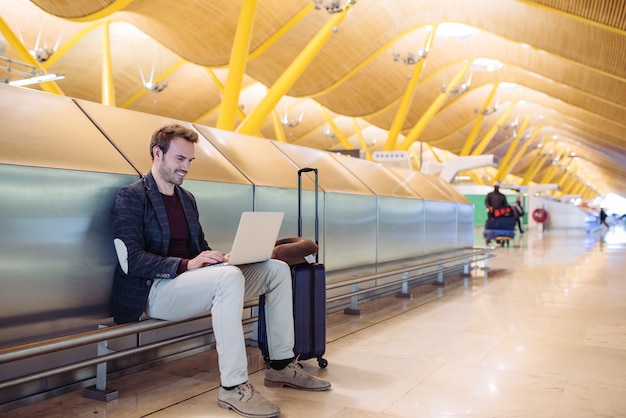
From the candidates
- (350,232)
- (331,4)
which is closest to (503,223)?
(331,4)

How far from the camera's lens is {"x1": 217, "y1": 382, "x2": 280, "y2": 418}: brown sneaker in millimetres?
2994

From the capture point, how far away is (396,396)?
339 centimetres

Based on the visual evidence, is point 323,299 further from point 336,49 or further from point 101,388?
point 336,49

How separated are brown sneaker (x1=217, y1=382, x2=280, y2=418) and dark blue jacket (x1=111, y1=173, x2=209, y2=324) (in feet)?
2.34

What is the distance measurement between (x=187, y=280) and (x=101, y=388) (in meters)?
0.87

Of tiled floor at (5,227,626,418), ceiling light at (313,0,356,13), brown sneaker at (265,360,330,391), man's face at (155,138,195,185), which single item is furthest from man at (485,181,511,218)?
man's face at (155,138,195,185)

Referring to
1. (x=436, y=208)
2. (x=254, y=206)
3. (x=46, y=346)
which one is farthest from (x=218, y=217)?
(x=436, y=208)

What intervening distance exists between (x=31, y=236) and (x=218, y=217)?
162cm

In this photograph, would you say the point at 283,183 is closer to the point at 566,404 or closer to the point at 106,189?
the point at 106,189

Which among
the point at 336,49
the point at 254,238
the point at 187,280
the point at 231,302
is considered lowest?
the point at 231,302

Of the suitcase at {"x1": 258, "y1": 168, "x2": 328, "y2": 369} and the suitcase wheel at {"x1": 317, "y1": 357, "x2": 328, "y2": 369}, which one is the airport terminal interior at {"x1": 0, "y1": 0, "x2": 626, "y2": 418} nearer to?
the suitcase wheel at {"x1": 317, "y1": 357, "x2": 328, "y2": 369}

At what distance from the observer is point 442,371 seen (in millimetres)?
3932

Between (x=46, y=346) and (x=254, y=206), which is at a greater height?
(x=254, y=206)

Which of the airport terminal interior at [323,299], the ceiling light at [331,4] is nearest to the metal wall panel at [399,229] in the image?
the airport terminal interior at [323,299]
